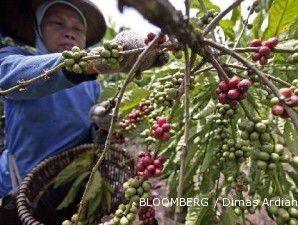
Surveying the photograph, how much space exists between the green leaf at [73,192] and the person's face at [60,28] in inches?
26.8

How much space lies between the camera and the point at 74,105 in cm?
204

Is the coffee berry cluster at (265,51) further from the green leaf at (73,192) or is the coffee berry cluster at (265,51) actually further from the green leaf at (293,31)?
the green leaf at (73,192)

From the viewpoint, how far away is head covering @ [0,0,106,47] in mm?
1889

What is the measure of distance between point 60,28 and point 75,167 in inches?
29.2

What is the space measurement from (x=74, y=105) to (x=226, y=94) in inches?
57.8

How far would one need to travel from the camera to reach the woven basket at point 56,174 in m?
1.73

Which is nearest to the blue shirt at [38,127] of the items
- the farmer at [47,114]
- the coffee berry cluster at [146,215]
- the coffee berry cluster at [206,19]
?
the farmer at [47,114]

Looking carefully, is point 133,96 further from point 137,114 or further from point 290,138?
point 290,138

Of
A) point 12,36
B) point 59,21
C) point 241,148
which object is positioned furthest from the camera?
point 12,36

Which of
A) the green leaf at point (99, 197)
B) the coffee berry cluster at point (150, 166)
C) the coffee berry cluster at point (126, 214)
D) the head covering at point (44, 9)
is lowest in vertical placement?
the green leaf at point (99, 197)

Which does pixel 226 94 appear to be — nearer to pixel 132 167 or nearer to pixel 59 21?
pixel 132 167

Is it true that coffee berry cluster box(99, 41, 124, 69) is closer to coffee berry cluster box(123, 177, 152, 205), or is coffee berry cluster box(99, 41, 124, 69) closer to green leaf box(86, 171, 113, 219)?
coffee berry cluster box(123, 177, 152, 205)

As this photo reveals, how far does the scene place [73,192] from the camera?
5.89ft

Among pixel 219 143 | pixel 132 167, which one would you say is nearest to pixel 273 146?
pixel 219 143
